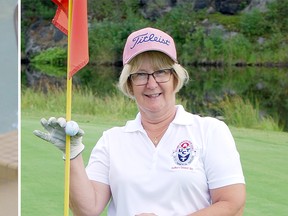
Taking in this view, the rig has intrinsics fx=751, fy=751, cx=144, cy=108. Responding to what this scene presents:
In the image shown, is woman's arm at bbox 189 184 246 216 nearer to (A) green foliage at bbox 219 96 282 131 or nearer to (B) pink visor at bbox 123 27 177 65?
(B) pink visor at bbox 123 27 177 65

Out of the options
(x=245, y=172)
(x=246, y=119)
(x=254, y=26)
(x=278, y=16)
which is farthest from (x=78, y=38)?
(x=278, y=16)

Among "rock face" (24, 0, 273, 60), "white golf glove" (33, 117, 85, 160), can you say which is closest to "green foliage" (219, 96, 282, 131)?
"white golf glove" (33, 117, 85, 160)

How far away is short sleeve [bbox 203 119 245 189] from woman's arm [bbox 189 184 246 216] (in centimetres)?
2

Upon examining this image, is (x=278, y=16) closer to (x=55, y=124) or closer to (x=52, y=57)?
(x=52, y=57)

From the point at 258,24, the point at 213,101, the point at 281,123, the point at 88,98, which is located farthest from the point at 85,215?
the point at 258,24

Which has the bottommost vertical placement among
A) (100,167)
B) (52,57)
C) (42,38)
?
(100,167)

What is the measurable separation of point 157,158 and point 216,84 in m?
15.4

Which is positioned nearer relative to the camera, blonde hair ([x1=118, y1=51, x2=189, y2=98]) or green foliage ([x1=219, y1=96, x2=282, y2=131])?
blonde hair ([x1=118, y1=51, x2=189, y2=98])

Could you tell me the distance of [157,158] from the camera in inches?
83.7

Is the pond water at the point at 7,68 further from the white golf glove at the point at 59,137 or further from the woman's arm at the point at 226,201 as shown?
the woman's arm at the point at 226,201

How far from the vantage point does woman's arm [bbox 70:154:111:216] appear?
6.98 ft

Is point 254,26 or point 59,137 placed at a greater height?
point 254,26

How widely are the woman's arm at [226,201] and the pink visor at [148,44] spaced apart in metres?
0.40

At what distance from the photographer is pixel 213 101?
44.1ft
